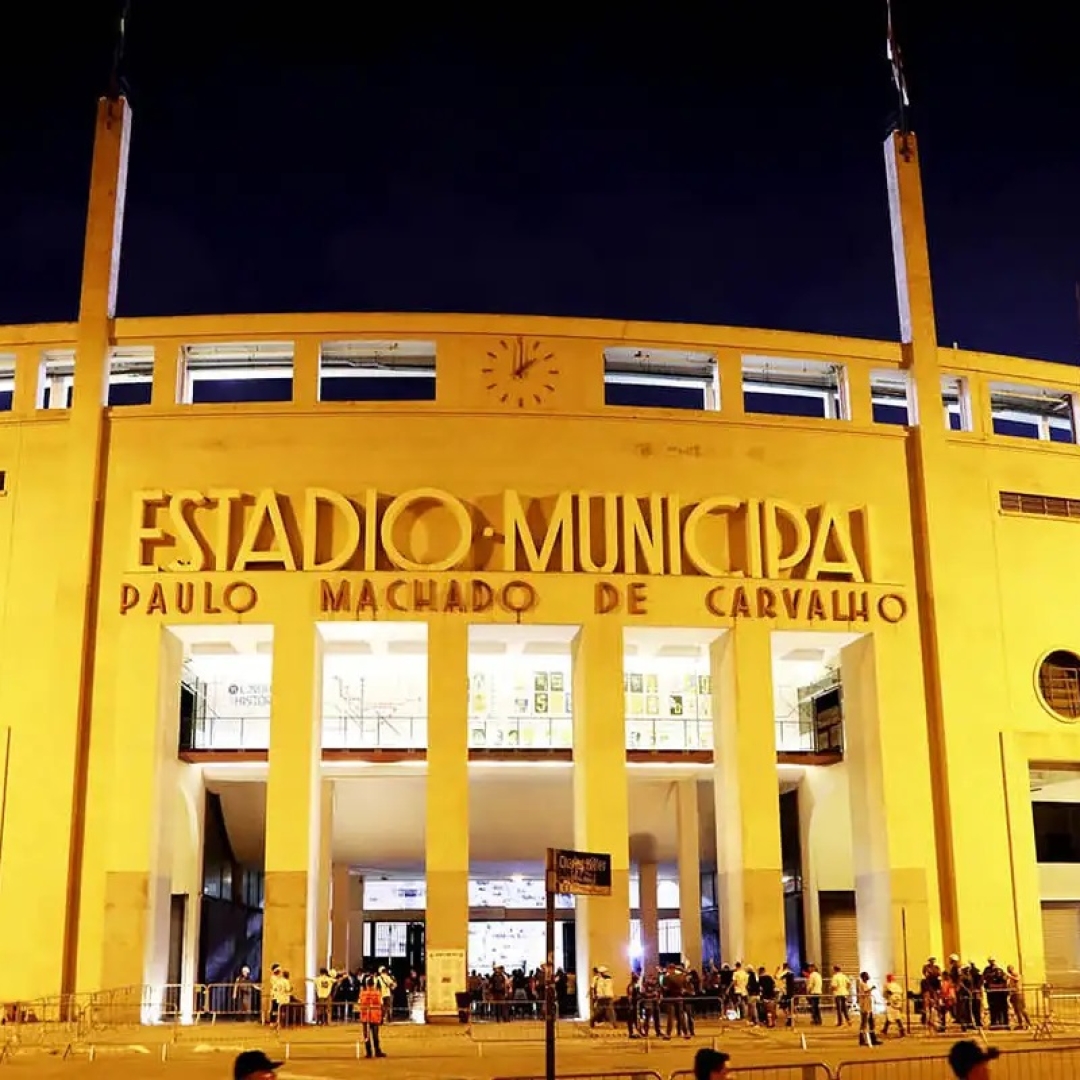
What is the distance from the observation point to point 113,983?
90.5 ft

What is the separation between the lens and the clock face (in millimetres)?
31188

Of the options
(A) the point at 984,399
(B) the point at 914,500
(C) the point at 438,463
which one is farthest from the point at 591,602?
(A) the point at 984,399

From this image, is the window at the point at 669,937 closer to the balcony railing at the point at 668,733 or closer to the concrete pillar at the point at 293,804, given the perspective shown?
the balcony railing at the point at 668,733

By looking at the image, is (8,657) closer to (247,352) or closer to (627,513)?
(247,352)

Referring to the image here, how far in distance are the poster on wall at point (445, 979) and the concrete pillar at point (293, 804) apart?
2501mm

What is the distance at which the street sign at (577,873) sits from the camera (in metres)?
15.0

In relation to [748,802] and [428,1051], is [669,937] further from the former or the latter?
[428,1051]

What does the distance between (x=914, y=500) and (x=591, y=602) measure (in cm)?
783

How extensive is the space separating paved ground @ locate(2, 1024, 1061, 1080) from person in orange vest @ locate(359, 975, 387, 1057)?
1.00 ft

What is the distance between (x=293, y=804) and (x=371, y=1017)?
23.5 feet

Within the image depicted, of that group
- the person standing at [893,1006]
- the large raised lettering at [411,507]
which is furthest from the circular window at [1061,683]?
the large raised lettering at [411,507]

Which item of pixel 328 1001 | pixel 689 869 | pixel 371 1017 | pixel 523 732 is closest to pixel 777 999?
pixel 371 1017

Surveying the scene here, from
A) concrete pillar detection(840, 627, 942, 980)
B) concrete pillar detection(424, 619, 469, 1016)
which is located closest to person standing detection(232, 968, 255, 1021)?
concrete pillar detection(424, 619, 469, 1016)

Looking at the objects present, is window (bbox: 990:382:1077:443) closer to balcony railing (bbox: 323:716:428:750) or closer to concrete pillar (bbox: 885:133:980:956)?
concrete pillar (bbox: 885:133:980:956)
